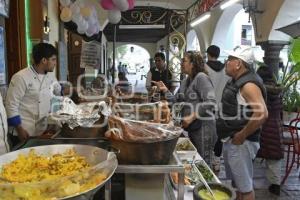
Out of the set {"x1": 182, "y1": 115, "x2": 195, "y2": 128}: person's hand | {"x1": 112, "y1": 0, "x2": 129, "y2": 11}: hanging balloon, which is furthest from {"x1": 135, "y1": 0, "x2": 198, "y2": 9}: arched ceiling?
{"x1": 182, "y1": 115, "x2": 195, "y2": 128}: person's hand

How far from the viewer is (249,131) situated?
8.40 ft

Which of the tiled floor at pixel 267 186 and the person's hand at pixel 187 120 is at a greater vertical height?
the person's hand at pixel 187 120

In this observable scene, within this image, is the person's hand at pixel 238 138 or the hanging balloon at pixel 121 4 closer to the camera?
the person's hand at pixel 238 138

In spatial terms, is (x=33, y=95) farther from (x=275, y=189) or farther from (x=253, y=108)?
(x=275, y=189)

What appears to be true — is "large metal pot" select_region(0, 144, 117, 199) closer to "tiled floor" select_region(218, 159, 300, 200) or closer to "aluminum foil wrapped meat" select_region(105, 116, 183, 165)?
"aluminum foil wrapped meat" select_region(105, 116, 183, 165)

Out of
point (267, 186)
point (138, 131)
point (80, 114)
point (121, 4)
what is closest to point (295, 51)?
point (267, 186)

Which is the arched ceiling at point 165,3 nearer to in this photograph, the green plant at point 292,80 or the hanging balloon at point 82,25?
the hanging balloon at point 82,25

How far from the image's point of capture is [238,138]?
2615mm

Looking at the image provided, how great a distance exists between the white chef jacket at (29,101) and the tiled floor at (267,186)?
1944 millimetres

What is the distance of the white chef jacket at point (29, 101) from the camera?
252 centimetres

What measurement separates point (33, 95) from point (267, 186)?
2966mm

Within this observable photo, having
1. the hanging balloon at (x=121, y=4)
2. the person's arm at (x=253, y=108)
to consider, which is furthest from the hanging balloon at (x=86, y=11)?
the person's arm at (x=253, y=108)

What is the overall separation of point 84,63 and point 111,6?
6.01ft

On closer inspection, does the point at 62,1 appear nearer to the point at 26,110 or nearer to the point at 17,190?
the point at 26,110
